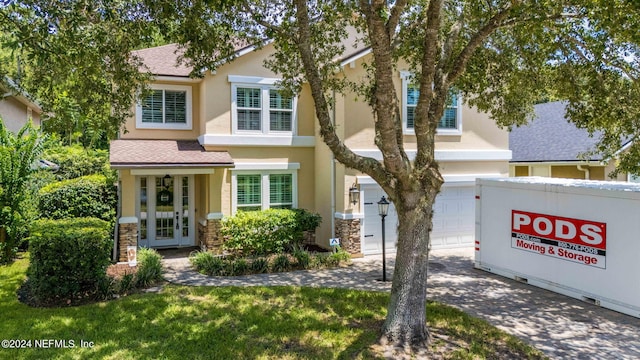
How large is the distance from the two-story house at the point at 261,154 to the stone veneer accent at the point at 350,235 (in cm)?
3

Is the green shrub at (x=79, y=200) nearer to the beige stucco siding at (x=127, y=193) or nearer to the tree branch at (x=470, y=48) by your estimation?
the beige stucco siding at (x=127, y=193)

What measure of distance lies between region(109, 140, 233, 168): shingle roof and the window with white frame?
1.20 metres

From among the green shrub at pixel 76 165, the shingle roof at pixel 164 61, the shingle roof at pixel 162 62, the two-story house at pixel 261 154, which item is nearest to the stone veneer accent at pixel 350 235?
the two-story house at pixel 261 154

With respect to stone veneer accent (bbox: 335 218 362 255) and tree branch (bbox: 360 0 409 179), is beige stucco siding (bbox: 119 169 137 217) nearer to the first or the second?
stone veneer accent (bbox: 335 218 362 255)

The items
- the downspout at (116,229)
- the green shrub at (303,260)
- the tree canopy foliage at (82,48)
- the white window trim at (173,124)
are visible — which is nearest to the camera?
the tree canopy foliage at (82,48)

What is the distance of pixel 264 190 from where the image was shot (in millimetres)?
15211

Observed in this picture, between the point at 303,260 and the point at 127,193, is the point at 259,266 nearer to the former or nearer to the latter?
the point at 303,260

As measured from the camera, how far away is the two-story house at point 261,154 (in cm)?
1410

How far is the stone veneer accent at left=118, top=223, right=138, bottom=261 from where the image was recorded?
1310cm

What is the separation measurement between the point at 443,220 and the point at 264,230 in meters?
6.56

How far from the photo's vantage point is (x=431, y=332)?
304 inches

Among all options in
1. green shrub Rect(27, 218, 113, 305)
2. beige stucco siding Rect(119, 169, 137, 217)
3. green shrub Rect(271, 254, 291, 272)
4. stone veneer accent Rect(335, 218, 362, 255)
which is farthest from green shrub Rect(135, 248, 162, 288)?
stone veneer accent Rect(335, 218, 362, 255)

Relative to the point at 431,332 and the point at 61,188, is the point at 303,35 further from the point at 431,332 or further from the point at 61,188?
the point at 61,188

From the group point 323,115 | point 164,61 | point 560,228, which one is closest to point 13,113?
point 164,61
